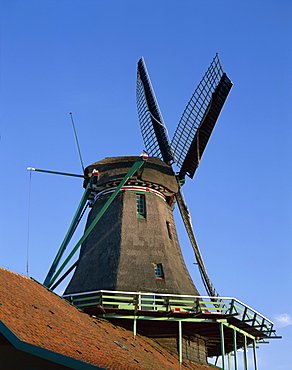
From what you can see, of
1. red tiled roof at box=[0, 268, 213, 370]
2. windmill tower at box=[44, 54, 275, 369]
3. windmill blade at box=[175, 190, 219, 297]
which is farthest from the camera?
windmill blade at box=[175, 190, 219, 297]

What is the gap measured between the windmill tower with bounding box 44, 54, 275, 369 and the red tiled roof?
3.36ft

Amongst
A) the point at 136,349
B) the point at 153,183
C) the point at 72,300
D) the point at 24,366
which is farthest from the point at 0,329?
the point at 153,183

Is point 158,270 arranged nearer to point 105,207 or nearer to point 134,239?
point 134,239

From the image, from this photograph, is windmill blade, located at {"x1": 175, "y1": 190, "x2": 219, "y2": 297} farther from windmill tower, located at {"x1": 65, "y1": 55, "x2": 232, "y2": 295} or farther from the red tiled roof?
the red tiled roof

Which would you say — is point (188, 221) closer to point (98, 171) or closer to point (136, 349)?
point (98, 171)

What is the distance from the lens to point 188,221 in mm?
26984

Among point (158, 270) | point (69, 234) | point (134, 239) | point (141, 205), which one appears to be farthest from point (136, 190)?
point (158, 270)

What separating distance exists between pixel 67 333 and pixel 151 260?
8698mm

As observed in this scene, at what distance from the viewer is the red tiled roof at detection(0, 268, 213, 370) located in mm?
11484

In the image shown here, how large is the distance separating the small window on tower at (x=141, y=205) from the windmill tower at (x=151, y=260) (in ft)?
0.18

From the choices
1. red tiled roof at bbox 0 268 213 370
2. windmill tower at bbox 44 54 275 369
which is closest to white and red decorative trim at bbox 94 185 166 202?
windmill tower at bbox 44 54 275 369

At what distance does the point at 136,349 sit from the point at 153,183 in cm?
958

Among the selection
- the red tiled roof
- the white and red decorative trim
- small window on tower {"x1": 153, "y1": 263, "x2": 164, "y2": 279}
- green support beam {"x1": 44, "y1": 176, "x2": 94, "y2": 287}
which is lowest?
the red tiled roof

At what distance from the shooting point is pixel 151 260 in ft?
71.8
